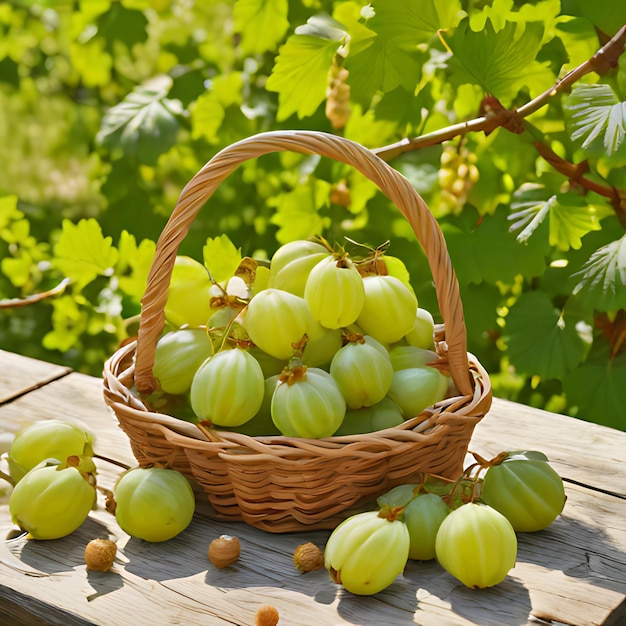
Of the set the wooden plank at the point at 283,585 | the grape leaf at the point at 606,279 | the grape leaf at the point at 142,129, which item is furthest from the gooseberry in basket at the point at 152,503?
the grape leaf at the point at 142,129

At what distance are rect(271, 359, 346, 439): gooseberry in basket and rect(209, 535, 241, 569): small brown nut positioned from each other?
12 centimetres

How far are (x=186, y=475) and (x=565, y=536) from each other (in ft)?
1.40

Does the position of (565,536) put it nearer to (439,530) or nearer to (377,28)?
(439,530)

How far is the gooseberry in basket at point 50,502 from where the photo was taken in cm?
87

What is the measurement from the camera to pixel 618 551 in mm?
895

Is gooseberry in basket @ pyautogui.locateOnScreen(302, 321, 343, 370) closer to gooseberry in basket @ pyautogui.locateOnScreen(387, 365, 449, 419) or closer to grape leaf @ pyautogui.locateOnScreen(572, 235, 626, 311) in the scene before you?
gooseberry in basket @ pyautogui.locateOnScreen(387, 365, 449, 419)

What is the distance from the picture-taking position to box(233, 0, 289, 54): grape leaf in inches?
61.5

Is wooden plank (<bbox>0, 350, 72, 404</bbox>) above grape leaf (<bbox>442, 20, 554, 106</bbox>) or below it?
below

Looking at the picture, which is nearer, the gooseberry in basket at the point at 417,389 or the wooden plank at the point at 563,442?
the gooseberry in basket at the point at 417,389

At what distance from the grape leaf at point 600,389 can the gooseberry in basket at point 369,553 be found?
709 millimetres

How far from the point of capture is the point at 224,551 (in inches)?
33.6

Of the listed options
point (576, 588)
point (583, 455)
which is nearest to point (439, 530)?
point (576, 588)

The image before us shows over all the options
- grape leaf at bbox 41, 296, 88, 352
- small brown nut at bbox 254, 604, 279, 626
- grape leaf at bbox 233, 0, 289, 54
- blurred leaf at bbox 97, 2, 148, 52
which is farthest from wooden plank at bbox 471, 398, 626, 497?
blurred leaf at bbox 97, 2, 148, 52

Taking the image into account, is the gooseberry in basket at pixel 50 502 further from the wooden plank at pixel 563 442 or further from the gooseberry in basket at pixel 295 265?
the wooden plank at pixel 563 442
